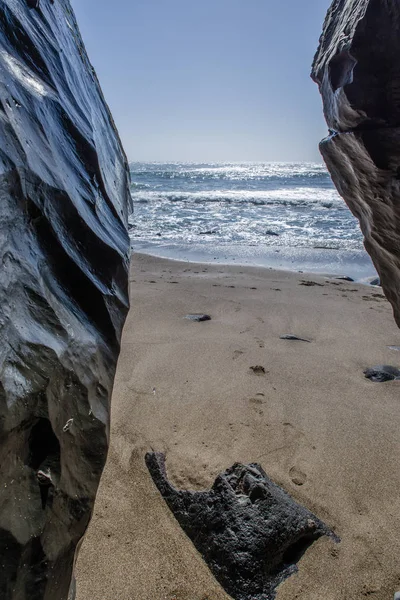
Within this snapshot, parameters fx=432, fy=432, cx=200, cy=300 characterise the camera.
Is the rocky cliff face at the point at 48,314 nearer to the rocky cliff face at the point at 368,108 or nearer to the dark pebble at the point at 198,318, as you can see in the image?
the rocky cliff face at the point at 368,108

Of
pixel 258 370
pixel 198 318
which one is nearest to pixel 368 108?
pixel 258 370

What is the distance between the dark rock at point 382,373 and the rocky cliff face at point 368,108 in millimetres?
799

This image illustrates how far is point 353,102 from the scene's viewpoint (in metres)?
2.11

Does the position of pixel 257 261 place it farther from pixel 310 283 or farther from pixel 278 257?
pixel 310 283

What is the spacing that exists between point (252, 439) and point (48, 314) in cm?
202

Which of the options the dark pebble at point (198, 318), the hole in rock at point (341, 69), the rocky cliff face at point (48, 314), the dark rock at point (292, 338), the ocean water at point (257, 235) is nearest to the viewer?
the rocky cliff face at point (48, 314)

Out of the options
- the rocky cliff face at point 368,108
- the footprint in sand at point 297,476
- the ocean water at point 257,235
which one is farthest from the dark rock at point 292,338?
the ocean water at point 257,235

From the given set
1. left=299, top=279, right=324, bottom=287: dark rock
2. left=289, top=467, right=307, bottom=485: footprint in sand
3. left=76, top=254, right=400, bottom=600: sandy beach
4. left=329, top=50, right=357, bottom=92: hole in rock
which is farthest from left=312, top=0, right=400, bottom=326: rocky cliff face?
left=299, top=279, right=324, bottom=287: dark rock

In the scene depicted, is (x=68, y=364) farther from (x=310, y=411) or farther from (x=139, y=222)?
(x=139, y=222)

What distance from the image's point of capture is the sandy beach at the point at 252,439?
1862mm

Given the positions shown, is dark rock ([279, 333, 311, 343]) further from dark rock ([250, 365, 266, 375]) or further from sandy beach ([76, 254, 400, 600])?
dark rock ([250, 365, 266, 375])

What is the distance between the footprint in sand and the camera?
7.89 feet

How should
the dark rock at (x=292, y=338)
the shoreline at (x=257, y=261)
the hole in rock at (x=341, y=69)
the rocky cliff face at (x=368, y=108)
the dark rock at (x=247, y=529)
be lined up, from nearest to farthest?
the dark rock at (x=247, y=529) → the rocky cliff face at (x=368, y=108) → the hole in rock at (x=341, y=69) → the dark rock at (x=292, y=338) → the shoreline at (x=257, y=261)

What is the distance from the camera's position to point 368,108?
6.91 ft
